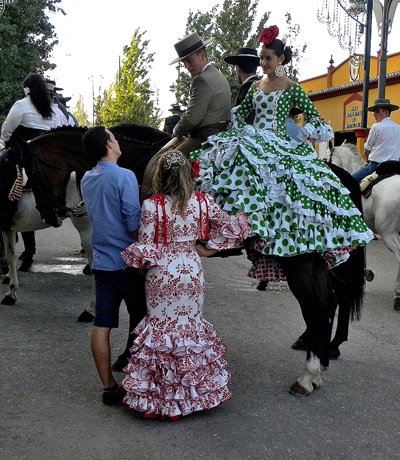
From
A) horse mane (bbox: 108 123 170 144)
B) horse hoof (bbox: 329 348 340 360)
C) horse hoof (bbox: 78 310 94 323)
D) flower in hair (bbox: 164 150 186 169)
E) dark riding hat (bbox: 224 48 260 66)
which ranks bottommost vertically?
horse hoof (bbox: 329 348 340 360)

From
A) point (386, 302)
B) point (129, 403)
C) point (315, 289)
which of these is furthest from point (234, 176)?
point (386, 302)

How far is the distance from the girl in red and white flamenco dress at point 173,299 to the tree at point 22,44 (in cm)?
1869

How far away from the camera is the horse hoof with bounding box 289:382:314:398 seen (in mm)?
4125

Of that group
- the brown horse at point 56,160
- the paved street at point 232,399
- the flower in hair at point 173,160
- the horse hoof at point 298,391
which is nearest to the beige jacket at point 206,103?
the flower in hair at point 173,160

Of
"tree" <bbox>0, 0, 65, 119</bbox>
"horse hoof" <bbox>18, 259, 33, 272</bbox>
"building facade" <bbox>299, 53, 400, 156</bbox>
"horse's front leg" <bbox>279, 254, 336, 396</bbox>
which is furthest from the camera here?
"building facade" <bbox>299, 53, 400, 156</bbox>

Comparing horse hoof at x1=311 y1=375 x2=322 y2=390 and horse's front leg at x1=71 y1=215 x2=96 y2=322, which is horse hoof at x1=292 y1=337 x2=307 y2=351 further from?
horse's front leg at x1=71 y1=215 x2=96 y2=322

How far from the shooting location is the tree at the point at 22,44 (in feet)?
70.4

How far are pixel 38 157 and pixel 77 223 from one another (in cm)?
82

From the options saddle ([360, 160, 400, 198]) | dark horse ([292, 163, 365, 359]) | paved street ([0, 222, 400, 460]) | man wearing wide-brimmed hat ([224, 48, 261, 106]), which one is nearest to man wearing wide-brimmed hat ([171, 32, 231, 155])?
dark horse ([292, 163, 365, 359])

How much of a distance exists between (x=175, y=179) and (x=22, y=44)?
2408 centimetres

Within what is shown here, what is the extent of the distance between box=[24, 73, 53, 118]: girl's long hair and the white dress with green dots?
3.13 metres

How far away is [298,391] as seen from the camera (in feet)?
13.6

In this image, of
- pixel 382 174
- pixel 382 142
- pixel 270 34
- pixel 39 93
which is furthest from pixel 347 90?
pixel 270 34

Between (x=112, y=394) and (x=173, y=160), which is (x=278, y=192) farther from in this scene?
(x=112, y=394)
